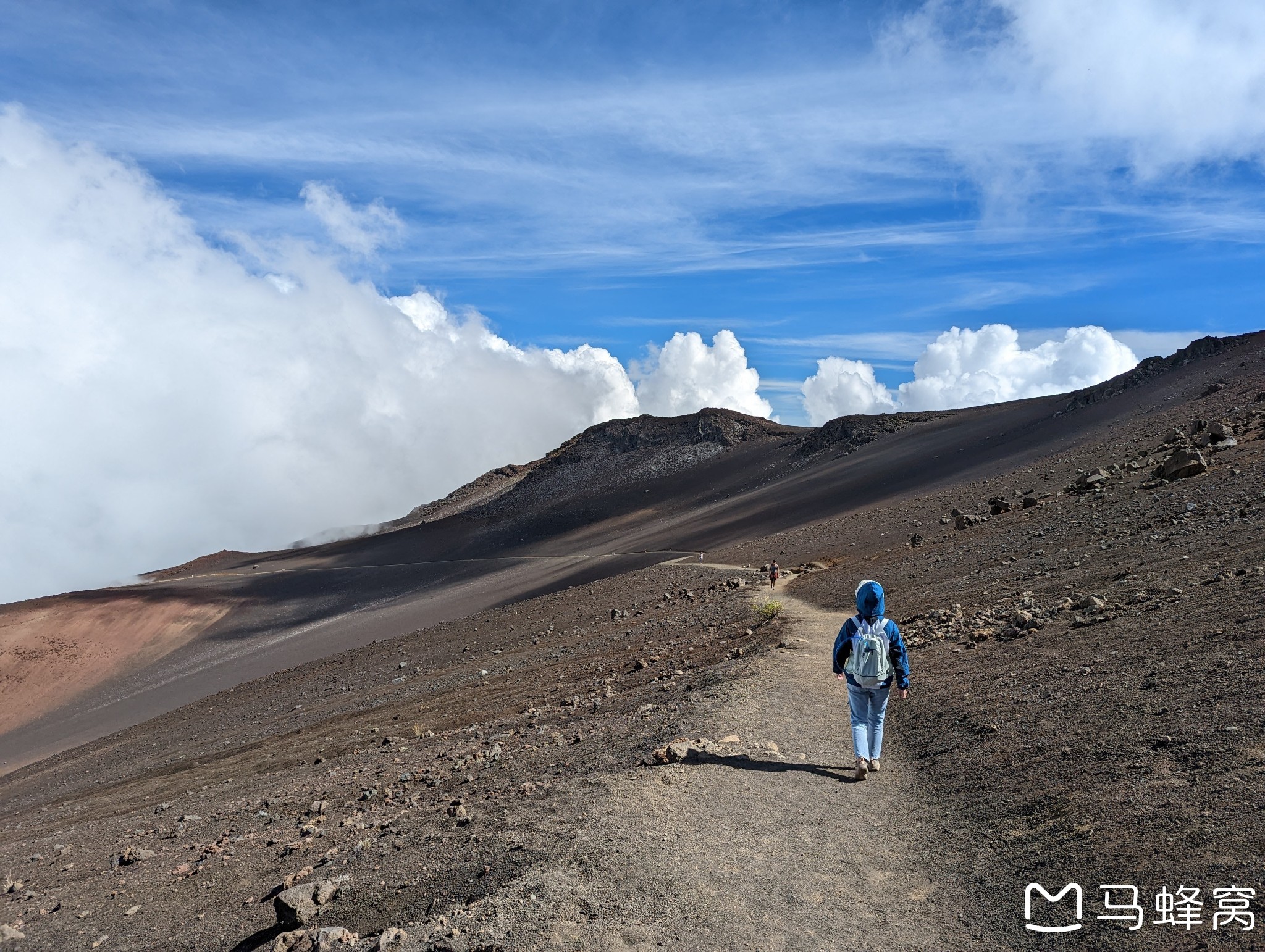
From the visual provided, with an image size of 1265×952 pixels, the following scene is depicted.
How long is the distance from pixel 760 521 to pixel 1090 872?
1643 inches

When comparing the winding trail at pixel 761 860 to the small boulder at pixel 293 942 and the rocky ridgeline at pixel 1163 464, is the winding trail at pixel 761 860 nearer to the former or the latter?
the small boulder at pixel 293 942

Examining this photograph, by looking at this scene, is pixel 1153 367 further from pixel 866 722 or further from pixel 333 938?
pixel 333 938

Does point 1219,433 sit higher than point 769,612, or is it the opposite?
point 1219,433

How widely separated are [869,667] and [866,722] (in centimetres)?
57

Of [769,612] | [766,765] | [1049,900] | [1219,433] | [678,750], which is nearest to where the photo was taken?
[1049,900]

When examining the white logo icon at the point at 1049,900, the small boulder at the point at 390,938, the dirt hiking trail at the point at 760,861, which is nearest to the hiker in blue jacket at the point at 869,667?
the dirt hiking trail at the point at 760,861

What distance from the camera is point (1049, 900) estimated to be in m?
4.28

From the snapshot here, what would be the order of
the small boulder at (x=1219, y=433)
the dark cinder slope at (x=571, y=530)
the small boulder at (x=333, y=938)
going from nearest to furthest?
the small boulder at (x=333, y=938) < the small boulder at (x=1219, y=433) < the dark cinder slope at (x=571, y=530)

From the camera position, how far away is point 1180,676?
680 cm

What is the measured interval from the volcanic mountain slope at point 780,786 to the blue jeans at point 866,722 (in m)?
0.24

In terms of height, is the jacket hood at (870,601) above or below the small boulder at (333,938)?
above

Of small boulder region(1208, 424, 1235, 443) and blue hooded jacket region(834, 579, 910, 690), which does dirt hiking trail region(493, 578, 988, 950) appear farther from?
small boulder region(1208, 424, 1235, 443)

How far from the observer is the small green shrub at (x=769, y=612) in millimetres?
16250

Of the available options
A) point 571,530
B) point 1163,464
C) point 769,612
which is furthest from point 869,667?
point 571,530
